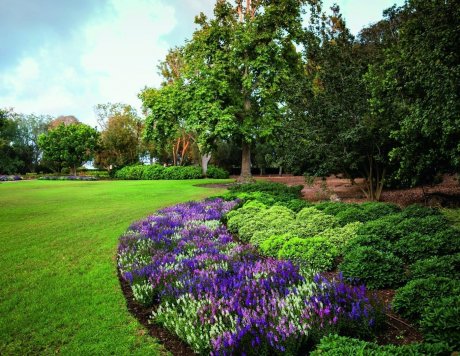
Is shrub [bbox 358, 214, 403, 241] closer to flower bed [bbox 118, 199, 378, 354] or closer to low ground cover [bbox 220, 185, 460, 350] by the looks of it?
low ground cover [bbox 220, 185, 460, 350]

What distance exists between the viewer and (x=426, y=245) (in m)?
5.52

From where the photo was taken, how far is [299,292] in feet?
14.5

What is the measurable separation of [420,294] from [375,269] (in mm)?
1178

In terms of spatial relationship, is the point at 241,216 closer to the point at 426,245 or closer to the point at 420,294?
the point at 426,245

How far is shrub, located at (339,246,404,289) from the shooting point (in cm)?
492

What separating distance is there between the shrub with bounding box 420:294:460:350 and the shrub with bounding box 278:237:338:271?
2.45 m

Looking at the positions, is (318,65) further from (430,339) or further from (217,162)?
(217,162)

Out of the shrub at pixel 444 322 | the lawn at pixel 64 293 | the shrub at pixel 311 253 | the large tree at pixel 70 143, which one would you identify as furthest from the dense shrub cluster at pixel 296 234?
the large tree at pixel 70 143

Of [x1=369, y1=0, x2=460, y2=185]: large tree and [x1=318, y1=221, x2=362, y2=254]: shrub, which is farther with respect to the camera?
[x1=369, y1=0, x2=460, y2=185]: large tree

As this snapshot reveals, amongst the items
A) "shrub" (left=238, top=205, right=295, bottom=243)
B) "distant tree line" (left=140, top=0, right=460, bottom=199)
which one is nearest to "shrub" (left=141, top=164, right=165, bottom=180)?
"distant tree line" (left=140, top=0, right=460, bottom=199)

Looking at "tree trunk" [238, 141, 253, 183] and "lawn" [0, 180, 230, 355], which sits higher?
"tree trunk" [238, 141, 253, 183]

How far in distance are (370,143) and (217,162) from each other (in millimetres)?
42581

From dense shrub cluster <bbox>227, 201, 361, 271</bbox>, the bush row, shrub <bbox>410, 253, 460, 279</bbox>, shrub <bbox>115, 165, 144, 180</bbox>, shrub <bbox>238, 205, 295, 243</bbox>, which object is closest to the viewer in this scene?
shrub <bbox>410, 253, 460, 279</bbox>

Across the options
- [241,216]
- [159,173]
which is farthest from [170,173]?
[241,216]
